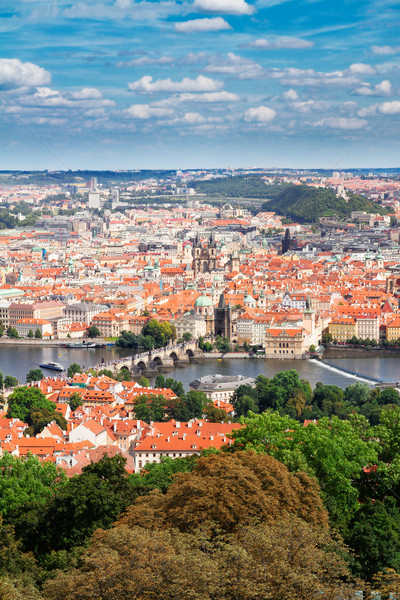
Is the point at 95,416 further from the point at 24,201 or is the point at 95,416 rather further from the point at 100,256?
the point at 24,201

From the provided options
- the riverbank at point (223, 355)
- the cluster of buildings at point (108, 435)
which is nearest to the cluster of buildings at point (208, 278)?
the riverbank at point (223, 355)

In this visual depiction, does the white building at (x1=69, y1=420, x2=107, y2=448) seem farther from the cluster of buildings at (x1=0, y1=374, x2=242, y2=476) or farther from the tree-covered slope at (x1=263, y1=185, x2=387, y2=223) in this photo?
the tree-covered slope at (x1=263, y1=185, x2=387, y2=223)

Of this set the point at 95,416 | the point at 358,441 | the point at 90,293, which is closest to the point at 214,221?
the point at 90,293

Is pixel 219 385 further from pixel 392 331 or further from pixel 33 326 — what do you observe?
pixel 33 326

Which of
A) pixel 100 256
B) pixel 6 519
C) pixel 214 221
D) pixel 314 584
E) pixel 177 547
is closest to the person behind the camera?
pixel 314 584

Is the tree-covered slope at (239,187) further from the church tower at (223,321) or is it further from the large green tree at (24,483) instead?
the large green tree at (24,483)

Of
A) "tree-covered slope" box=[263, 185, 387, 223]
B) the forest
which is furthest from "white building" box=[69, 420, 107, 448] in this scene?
"tree-covered slope" box=[263, 185, 387, 223]
